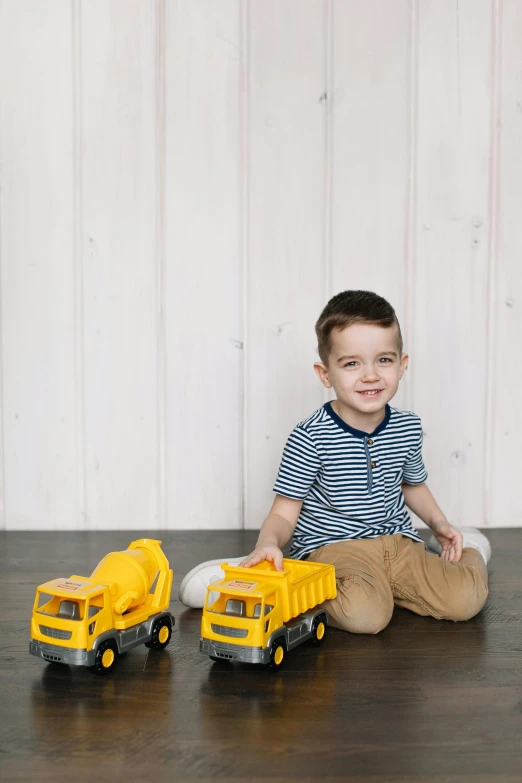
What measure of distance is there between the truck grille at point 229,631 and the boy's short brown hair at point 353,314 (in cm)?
47

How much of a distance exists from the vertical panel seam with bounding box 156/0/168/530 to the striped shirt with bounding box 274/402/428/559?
1.77ft

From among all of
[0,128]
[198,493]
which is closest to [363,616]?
[198,493]

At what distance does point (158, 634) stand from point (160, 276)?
88 centimetres

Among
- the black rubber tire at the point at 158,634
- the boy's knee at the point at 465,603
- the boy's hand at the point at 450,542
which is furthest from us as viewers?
the boy's hand at the point at 450,542

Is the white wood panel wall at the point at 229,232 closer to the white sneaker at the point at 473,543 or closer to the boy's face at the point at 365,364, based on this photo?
the white sneaker at the point at 473,543

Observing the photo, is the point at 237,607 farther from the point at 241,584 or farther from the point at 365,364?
the point at 365,364

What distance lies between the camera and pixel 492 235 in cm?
183

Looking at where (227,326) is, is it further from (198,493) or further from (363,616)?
(363,616)

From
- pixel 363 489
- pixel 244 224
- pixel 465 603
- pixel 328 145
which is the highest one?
pixel 328 145

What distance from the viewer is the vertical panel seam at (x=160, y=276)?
1783 mm

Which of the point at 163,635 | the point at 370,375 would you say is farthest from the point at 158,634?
the point at 370,375

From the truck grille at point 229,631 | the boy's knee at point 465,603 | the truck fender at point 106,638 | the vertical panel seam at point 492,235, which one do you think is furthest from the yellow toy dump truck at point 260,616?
the vertical panel seam at point 492,235

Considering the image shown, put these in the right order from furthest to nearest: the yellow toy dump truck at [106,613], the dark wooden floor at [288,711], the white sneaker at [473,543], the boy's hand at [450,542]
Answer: the white sneaker at [473,543], the boy's hand at [450,542], the yellow toy dump truck at [106,613], the dark wooden floor at [288,711]

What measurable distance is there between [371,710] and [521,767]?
17cm
